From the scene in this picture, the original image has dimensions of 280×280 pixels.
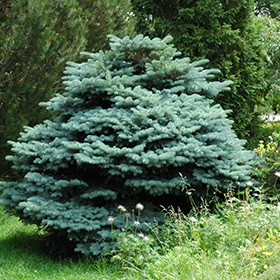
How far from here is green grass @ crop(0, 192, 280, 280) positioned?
2.99 metres

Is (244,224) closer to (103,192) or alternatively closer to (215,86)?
(103,192)

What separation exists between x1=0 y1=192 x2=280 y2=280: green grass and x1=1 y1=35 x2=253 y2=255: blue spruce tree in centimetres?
24

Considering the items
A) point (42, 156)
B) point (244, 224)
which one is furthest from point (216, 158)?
point (42, 156)

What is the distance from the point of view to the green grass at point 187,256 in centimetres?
299

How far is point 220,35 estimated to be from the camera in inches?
301

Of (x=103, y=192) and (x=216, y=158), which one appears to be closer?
(x=103, y=192)

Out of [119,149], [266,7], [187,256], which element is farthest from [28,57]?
[266,7]

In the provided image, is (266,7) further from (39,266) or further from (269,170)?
(39,266)

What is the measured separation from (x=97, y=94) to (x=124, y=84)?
12.9 inches

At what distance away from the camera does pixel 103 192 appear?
12.4 feet

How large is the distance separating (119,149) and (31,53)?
281 cm

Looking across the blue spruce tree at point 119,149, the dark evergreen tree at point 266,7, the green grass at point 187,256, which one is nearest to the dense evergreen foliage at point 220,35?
the blue spruce tree at point 119,149

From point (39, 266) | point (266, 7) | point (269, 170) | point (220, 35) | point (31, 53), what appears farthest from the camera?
point (266, 7)

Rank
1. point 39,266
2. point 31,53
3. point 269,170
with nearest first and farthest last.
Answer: point 39,266, point 269,170, point 31,53
